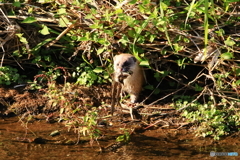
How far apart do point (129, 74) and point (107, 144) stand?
3.12 ft

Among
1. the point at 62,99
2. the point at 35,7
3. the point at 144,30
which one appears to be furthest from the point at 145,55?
the point at 35,7

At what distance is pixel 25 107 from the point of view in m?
4.73

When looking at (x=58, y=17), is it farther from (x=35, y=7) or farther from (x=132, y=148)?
(x=132, y=148)

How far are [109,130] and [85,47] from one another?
105 cm

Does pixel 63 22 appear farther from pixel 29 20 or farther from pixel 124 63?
pixel 124 63

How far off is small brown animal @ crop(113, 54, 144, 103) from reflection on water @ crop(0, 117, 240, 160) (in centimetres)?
64

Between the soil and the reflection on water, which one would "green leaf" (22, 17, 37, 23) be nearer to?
the soil

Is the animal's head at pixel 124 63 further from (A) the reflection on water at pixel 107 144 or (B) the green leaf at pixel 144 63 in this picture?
(A) the reflection on water at pixel 107 144

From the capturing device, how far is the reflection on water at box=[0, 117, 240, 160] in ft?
12.3

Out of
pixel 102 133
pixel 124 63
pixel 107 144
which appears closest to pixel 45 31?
pixel 124 63

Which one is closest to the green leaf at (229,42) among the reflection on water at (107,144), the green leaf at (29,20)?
the reflection on water at (107,144)

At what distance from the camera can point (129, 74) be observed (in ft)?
15.1

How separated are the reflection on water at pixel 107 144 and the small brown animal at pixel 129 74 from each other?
64 centimetres

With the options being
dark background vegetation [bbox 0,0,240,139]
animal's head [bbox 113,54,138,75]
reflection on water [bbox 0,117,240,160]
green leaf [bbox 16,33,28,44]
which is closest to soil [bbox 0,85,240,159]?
reflection on water [bbox 0,117,240,160]
